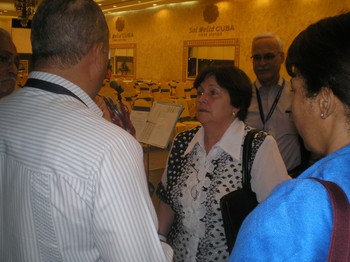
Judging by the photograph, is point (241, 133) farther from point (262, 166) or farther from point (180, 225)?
point (180, 225)

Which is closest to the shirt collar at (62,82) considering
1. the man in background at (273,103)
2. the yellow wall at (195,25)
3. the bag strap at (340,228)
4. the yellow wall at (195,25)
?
the bag strap at (340,228)

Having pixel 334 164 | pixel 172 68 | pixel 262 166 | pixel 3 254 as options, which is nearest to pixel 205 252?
pixel 262 166

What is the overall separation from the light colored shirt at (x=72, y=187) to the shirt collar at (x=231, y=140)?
1026 mm

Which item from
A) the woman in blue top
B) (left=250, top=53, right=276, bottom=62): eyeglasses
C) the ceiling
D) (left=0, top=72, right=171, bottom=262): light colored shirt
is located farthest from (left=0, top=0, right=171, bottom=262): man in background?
the ceiling

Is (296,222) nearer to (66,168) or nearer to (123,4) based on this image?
(66,168)

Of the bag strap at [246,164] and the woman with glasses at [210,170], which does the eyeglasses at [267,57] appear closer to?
the woman with glasses at [210,170]

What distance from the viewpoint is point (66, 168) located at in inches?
41.0

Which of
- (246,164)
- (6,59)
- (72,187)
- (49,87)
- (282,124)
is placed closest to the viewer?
(72,187)

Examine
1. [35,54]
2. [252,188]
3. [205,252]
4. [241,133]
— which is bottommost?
[205,252]

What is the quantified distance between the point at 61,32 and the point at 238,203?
1.26 meters

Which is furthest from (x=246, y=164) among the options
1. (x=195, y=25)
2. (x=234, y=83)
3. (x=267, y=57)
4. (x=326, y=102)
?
(x=195, y=25)

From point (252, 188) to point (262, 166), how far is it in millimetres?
143

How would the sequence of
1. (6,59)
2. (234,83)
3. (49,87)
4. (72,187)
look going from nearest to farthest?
(72,187) < (49,87) < (234,83) < (6,59)

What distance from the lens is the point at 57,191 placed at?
3.45 feet
